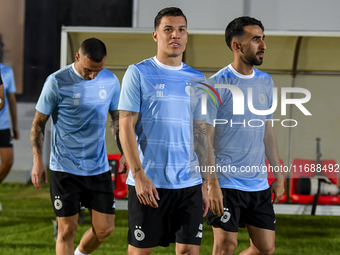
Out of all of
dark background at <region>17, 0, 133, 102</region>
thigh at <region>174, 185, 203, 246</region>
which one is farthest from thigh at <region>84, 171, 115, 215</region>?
dark background at <region>17, 0, 133, 102</region>

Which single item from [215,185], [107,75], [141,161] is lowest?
[215,185]

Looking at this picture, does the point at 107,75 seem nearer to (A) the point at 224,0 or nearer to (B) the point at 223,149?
(B) the point at 223,149

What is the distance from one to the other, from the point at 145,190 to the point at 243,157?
0.74 meters

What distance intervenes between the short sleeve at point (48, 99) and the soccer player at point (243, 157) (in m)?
1.18

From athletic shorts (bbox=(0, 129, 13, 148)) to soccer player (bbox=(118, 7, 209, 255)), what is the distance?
2931 mm

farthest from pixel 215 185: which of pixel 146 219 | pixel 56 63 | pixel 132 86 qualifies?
pixel 56 63

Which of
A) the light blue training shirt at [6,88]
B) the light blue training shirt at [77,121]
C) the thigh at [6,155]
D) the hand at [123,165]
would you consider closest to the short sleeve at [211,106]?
the hand at [123,165]

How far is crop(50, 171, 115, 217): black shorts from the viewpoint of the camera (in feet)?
9.25

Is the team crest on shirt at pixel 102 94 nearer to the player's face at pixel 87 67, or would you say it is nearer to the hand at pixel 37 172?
the player's face at pixel 87 67

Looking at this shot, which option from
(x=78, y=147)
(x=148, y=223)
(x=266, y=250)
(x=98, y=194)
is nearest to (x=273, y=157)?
(x=266, y=250)

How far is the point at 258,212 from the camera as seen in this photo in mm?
2506

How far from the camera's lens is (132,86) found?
226 centimetres

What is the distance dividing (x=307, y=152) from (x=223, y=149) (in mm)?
2036

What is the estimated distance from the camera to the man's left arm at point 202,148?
2.35 m
